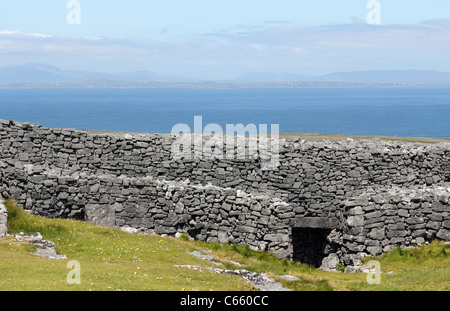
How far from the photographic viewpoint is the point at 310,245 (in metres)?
31.0

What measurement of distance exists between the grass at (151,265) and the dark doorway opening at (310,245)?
3.92m

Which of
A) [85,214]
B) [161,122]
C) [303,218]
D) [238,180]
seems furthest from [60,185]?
[161,122]

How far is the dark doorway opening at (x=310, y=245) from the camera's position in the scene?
30.4 metres

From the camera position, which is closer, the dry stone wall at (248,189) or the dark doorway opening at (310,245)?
the dry stone wall at (248,189)

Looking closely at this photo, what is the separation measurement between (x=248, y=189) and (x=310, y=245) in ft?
14.2

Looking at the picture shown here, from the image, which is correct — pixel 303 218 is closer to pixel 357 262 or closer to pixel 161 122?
pixel 357 262

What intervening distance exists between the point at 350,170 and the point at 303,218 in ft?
11.1

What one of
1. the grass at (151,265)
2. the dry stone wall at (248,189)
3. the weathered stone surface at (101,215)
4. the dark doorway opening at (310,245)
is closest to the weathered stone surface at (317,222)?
the dry stone wall at (248,189)

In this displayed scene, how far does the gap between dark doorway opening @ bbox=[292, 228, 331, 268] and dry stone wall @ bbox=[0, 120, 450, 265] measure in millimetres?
50

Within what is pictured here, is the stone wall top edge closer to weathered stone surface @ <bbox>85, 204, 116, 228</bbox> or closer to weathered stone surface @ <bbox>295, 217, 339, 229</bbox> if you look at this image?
weathered stone surface @ <bbox>295, 217, 339, 229</bbox>

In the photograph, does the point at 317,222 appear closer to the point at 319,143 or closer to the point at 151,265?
the point at 319,143

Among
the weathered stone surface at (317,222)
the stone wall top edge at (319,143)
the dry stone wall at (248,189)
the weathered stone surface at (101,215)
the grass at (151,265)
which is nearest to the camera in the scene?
the grass at (151,265)

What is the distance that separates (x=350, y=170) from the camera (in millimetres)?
30453

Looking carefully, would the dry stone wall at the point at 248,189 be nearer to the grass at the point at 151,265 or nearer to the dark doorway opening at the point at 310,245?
the dark doorway opening at the point at 310,245
